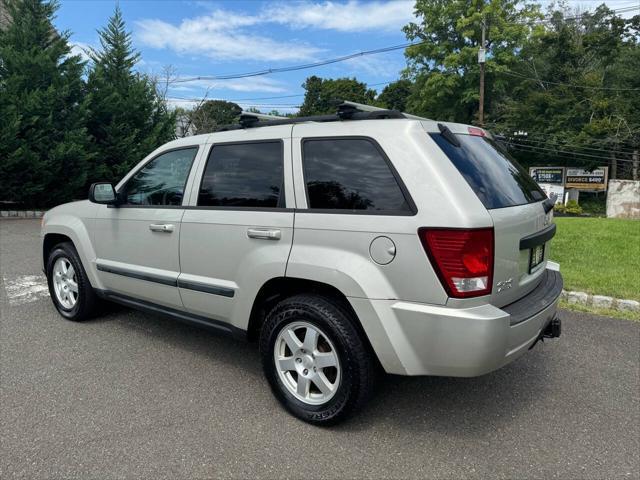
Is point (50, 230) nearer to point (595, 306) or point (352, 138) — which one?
point (352, 138)

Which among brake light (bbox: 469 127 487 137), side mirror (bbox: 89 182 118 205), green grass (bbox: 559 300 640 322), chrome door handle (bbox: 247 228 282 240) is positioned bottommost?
green grass (bbox: 559 300 640 322)

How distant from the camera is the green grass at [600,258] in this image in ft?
18.5

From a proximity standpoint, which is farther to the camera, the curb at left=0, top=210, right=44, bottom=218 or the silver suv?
the curb at left=0, top=210, right=44, bottom=218

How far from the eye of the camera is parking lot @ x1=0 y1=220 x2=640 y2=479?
2516 millimetres

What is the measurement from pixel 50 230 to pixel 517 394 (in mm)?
4535

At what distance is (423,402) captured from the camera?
319 cm

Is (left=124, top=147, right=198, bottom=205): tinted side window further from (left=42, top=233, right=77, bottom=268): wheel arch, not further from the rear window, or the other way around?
the rear window

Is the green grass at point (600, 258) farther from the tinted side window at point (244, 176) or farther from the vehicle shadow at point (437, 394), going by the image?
the tinted side window at point (244, 176)

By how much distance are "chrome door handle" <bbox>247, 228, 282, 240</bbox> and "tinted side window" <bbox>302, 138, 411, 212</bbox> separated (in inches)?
11.3

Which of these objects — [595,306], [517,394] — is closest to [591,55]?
[595,306]

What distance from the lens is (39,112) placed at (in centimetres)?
1370

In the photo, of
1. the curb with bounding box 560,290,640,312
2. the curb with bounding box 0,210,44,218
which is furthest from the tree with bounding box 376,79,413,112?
the curb with bounding box 560,290,640,312

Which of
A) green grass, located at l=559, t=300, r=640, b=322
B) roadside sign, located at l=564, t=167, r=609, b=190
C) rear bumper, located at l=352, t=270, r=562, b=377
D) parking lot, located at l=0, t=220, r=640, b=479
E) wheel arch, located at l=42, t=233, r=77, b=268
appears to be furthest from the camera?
roadside sign, located at l=564, t=167, r=609, b=190

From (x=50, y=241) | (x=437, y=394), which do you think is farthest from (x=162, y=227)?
(x=437, y=394)
